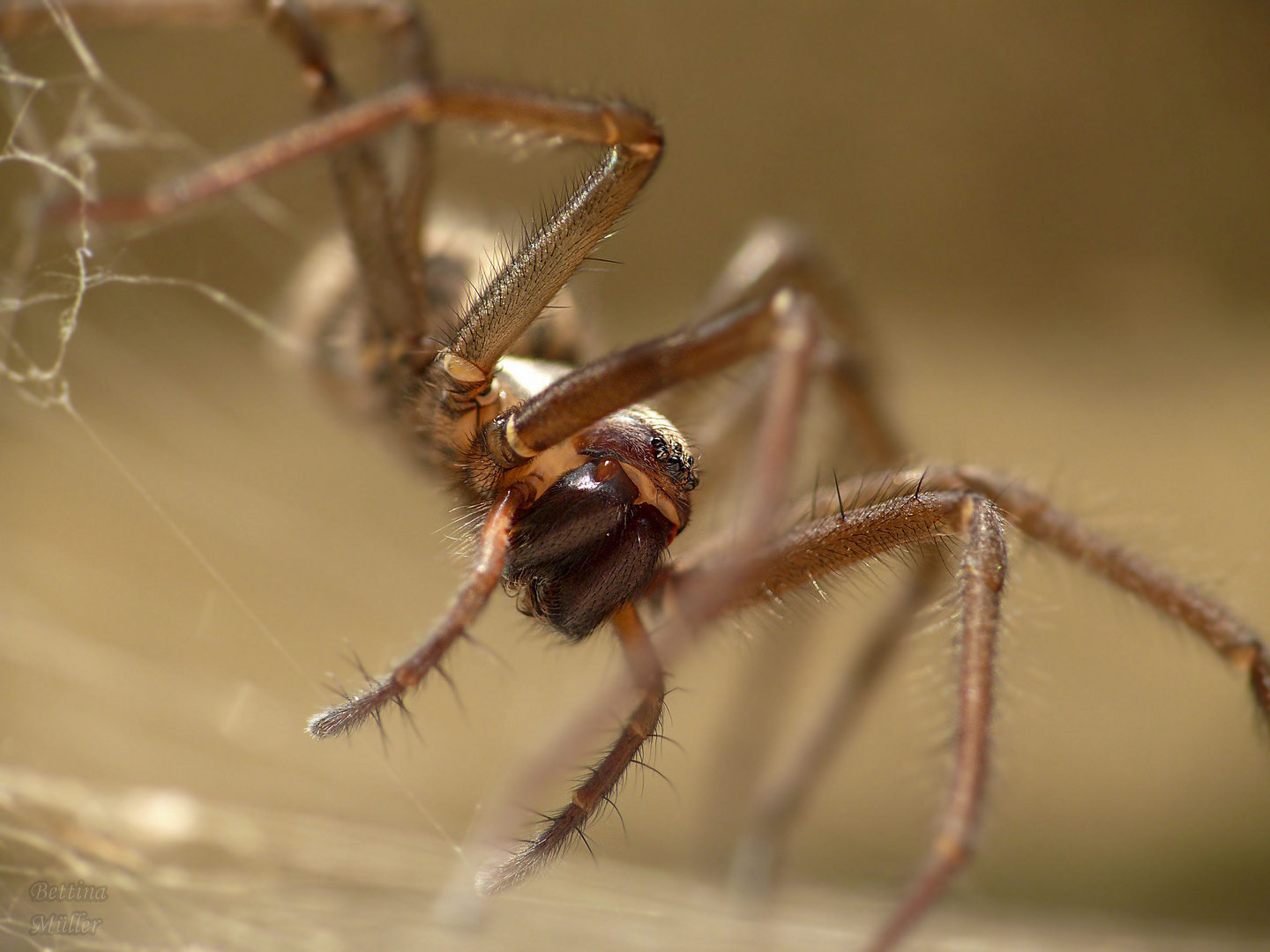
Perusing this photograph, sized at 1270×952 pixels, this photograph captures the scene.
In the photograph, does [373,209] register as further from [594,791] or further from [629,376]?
[594,791]

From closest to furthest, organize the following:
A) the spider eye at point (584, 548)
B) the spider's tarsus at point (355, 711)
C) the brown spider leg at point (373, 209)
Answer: the spider's tarsus at point (355, 711) → the spider eye at point (584, 548) → the brown spider leg at point (373, 209)

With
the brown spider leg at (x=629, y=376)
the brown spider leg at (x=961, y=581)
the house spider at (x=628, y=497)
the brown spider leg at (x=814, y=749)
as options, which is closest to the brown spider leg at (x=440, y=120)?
the house spider at (x=628, y=497)

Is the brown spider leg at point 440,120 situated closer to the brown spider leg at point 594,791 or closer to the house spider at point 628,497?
the house spider at point 628,497

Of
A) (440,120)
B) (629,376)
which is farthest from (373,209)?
(629,376)

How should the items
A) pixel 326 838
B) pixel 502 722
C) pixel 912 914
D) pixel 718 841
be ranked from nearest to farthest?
pixel 912 914, pixel 326 838, pixel 718 841, pixel 502 722

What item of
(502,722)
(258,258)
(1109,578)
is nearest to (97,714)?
(502,722)

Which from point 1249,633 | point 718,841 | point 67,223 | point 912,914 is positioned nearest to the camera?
point 912,914

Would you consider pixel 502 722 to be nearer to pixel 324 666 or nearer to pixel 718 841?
pixel 324 666
